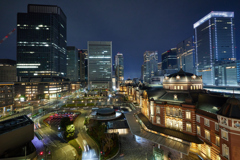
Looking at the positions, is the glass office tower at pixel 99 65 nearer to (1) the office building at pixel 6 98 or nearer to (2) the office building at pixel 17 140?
(1) the office building at pixel 6 98

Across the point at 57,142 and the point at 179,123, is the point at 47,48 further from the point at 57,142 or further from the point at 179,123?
the point at 179,123

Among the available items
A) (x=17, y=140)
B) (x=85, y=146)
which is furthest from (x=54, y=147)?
(x=17, y=140)

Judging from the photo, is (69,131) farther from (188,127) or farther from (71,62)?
(71,62)

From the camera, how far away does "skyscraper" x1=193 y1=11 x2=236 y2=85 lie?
116500mm

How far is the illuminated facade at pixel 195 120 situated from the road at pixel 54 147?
2214 centimetres

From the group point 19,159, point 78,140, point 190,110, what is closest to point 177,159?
point 190,110

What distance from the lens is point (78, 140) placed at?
30.1 metres

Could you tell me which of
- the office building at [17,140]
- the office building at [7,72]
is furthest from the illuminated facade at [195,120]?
the office building at [7,72]

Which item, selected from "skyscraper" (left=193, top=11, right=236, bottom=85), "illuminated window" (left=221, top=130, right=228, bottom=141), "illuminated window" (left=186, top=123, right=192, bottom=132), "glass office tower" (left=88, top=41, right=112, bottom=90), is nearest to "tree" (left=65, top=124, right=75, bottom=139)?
"illuminated window" (left=186, top=123, right=192, bottom=132)

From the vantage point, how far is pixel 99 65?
152875mm

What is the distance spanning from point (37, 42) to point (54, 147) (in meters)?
121

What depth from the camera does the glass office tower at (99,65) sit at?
496 feet

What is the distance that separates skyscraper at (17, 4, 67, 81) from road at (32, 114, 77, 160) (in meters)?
98.5

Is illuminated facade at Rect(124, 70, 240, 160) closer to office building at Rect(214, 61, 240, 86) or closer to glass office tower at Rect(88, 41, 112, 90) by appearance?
office building at Rect(214, 61, 240, 86)
